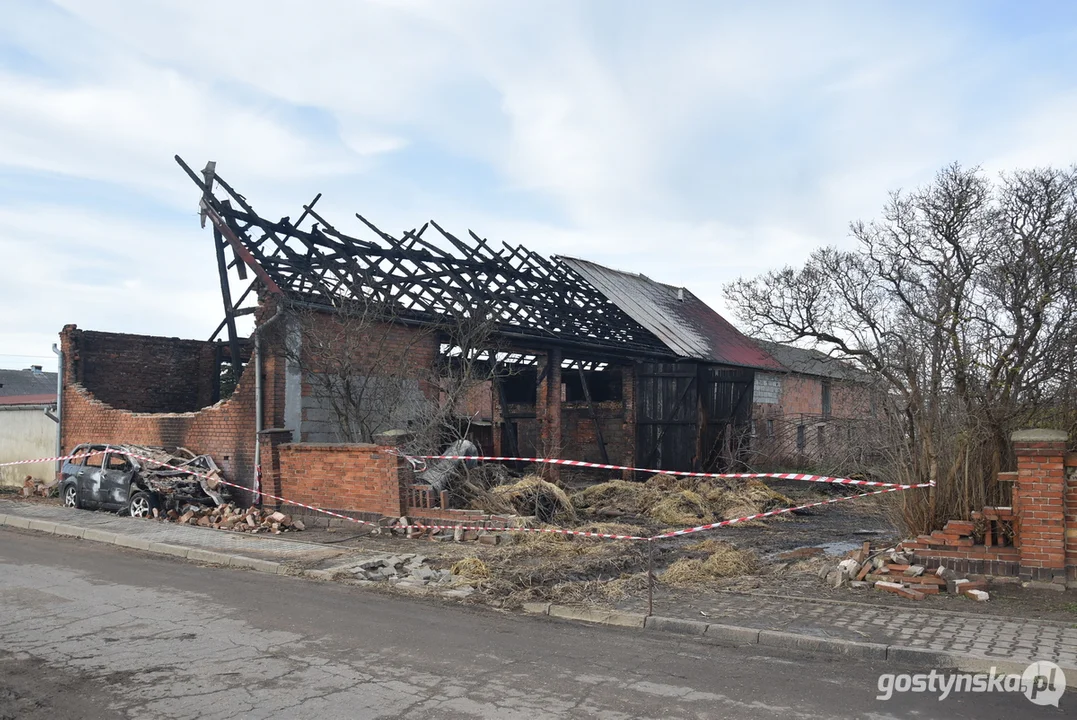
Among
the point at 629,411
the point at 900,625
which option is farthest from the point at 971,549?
the point at 629,411

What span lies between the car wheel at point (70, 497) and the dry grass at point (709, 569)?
12.7m

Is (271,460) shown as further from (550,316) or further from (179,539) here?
(550,316)

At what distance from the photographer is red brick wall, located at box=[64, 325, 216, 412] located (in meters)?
20.2

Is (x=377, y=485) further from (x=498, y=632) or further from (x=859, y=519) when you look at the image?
(x=859, y=519)

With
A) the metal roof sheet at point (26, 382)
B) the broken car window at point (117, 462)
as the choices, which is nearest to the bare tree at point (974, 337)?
the broken car window at point (117, 462)

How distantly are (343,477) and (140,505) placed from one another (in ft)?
14.1

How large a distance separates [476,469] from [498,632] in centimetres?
727

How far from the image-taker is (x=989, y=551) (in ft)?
27.8

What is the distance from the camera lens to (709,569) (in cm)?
957

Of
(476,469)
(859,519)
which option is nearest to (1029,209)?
(859,519)

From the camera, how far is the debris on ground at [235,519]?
13.9 meters

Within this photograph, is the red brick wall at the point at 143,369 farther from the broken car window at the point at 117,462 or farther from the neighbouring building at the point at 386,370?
the broken car window at the point at 117,462

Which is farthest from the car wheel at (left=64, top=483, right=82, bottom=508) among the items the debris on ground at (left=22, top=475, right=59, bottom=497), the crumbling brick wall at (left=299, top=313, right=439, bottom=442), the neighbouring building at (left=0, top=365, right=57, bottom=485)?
the crumbling brick wall at (left=299, top=313, right=439, bottom=442)

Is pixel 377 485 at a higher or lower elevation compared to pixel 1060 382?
lower
